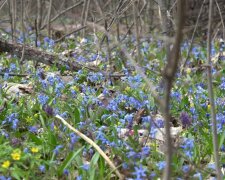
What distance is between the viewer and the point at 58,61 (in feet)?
16.2

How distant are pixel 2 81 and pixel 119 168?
2037 mm

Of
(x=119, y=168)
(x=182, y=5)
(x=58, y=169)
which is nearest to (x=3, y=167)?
(x=58, y=169)

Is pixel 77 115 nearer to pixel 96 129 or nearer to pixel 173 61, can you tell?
pixel 96 129

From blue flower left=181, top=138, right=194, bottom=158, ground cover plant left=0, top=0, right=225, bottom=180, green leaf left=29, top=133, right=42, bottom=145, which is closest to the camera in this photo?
ground cover plant left=0, top=0, right=225, bottom=180

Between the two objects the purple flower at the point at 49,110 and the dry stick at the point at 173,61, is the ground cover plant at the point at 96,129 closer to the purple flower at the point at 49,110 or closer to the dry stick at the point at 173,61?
the purple flower at the point at 49,110

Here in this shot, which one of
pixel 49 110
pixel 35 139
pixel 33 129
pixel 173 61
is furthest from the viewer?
pixel 49 110

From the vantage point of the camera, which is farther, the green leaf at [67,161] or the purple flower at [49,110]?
the purple flower at [49,110]

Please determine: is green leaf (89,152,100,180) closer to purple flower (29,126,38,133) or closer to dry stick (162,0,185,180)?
purple flower (29,126,38,133)

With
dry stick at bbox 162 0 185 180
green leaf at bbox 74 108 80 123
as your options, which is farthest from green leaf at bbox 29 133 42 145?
dry stick at bbox 162 0 185 180

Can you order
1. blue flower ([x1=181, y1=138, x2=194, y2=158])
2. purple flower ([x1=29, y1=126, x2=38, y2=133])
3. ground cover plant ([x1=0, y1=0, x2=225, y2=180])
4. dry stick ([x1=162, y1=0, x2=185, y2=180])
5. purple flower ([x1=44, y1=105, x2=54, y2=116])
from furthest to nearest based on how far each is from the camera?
1. purple flower ([x1=44, y1=105, x2=54, y2=116])
2. purple flower ([x1=29, y1=126, x2=38, y2=133])
3. blue flower ([x1=181, y1=138, x2=194, y2=158])
4. ground cover plant ([x1=0, y1=0, x2=225, y2=180])
5. dry stick ([x1=162, y1=0, x2=185, y2=180])

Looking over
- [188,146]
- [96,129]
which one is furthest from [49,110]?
[188,146]

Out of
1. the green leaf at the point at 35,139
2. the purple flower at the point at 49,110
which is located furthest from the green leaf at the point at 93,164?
the purple flower at the point at 49,110

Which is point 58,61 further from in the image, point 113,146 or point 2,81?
point 113,146

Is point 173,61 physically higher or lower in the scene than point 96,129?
higher
